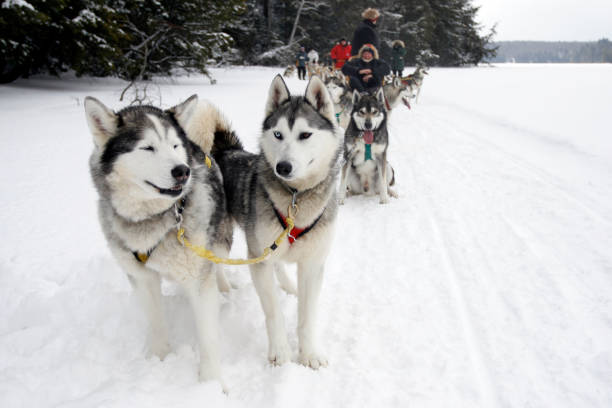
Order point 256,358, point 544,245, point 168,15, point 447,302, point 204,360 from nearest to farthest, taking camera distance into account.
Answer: point 204,360 < point 256,358 < point 447,302 < point 544,245 < point 168,15

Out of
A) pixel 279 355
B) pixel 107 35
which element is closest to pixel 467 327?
pixel 279 355

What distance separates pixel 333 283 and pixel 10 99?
9462 mm

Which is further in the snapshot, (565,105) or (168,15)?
(168,15)

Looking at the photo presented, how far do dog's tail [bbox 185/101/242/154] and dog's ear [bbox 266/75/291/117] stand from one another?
1.70 ft

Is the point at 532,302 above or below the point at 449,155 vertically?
below

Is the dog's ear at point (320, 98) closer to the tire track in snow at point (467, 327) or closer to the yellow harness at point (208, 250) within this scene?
the yellow harness at point (208, 250)

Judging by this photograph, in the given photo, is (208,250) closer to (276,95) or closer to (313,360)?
(313,360)

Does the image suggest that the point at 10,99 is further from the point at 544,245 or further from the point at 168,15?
the point at 544,245

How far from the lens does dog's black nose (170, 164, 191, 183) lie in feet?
5.26

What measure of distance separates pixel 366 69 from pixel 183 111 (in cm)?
565

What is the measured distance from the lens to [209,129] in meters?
2.67

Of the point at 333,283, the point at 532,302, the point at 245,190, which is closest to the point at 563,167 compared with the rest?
the point at 532,302

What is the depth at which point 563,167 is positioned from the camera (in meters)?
4.91

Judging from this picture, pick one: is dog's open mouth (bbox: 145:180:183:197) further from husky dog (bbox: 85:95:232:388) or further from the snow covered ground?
the snow covered ground
